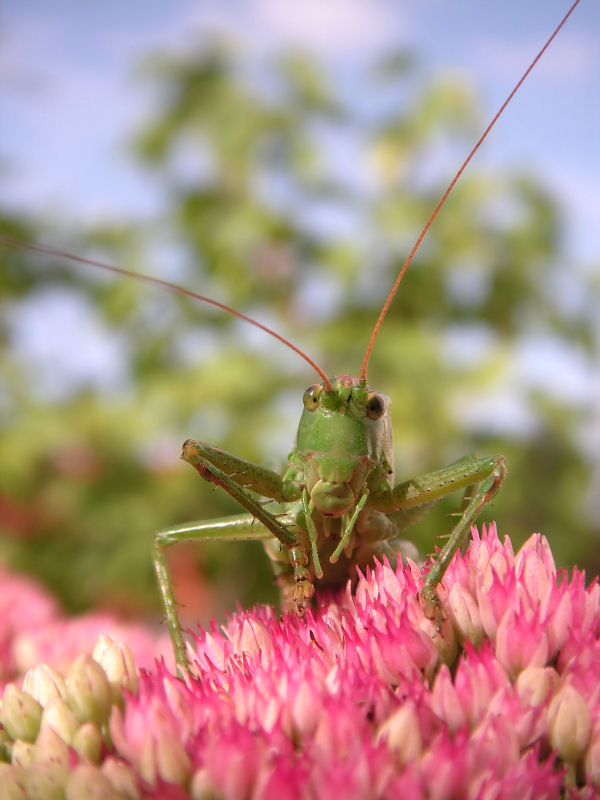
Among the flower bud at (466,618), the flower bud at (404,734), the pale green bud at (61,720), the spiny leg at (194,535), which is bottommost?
the flower bud at (404,734)

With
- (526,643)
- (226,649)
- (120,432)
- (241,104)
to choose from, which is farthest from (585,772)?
(241,104)

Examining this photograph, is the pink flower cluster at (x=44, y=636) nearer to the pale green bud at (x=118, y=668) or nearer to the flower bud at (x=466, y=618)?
the pale green bud at (x=118, y=668)

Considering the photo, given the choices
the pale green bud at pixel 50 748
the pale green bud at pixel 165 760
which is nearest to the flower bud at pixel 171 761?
the pale green bud at pixel 165 760

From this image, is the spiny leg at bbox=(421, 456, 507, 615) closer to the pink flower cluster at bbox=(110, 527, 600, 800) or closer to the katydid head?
the pink flower cluster at bbox=(110, 527, 600, 800)

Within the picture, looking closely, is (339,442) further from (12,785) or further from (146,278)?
(12,785)

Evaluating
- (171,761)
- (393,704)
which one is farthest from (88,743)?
(393,704)
